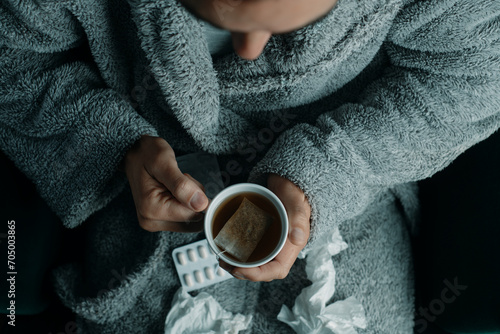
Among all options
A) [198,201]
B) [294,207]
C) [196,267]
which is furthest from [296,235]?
[196,267]

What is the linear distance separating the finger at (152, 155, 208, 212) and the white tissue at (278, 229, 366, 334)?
0.93 ft

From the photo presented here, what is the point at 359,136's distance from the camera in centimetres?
71

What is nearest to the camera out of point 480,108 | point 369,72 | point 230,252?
point 230,252

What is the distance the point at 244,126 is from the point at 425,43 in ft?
1.24

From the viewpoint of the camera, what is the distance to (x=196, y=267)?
30.9 inches

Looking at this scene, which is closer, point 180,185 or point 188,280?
point 180,185

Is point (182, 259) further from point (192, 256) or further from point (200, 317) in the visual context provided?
point (200, 317)

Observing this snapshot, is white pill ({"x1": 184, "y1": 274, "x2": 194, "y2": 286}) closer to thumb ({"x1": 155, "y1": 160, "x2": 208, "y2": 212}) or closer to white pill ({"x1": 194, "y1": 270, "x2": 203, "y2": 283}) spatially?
white pill ({"x1": 194, "y1": 270, "x2": 203, "y2": 283})

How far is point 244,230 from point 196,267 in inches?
9.7

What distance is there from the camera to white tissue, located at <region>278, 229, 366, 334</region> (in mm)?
738

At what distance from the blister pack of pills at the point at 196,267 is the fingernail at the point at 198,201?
23 cm


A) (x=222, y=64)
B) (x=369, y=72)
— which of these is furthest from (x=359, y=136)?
(x=222, y=64)

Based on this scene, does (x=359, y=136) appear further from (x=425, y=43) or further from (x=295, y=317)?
(x=295, y=317)

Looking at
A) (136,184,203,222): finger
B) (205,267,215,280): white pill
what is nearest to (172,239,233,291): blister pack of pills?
(205,267,215,280): white pill
